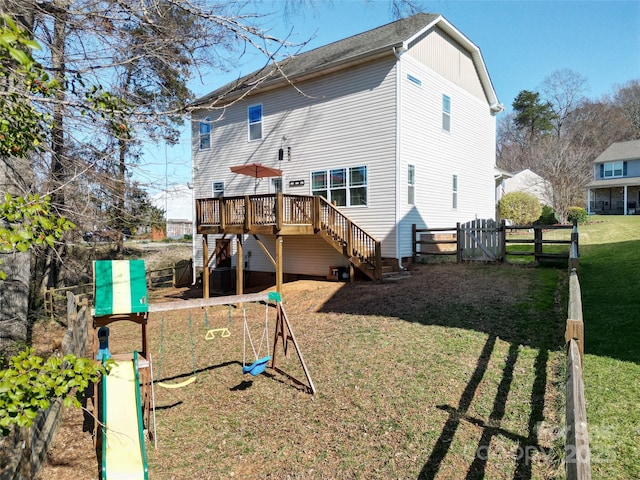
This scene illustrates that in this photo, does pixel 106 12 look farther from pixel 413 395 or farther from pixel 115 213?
pixel 413 395

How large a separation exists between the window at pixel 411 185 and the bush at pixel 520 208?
12728mm

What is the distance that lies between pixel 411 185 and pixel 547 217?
57.2 feet

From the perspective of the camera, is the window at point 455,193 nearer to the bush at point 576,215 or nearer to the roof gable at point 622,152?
the bush at point 576,215

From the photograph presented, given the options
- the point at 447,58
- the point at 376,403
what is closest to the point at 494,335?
the point at 376,403

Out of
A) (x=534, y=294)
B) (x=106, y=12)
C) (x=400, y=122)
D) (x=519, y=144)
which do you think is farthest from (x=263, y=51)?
(x=519, y=144)

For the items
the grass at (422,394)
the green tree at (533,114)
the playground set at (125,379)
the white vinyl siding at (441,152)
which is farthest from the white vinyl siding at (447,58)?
the green tree at (533,114)

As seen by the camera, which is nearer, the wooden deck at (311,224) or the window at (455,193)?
the wooden deck at (311,224)

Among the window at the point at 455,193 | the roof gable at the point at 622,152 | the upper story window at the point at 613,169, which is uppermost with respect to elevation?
the roof gable at the point at 622,152

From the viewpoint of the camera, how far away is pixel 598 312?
7.51 meters

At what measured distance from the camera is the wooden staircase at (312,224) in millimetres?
12508

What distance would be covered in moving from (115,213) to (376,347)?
7.01 metres

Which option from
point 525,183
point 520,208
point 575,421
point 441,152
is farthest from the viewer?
point 525,183

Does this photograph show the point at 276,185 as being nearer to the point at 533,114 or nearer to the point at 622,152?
the point at 622,152

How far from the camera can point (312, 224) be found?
42.1 feet
